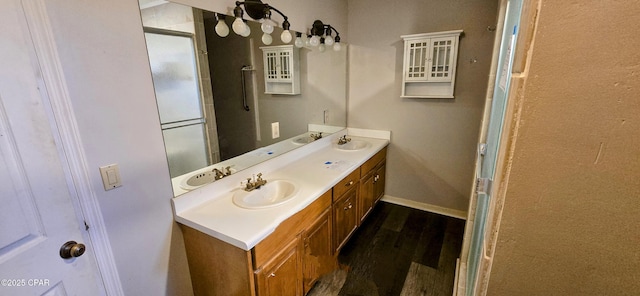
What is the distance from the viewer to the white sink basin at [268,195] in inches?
58.9

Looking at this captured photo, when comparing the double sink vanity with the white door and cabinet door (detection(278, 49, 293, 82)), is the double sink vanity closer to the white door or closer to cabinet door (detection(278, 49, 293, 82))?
the white door

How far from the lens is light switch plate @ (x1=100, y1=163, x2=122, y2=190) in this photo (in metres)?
1.11

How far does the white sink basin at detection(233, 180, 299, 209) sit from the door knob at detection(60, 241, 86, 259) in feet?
2.19

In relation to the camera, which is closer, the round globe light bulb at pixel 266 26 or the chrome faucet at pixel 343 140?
the round globe light bulb at pixel 266 26

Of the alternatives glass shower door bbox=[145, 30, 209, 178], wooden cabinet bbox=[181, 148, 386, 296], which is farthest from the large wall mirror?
wooden cabinet bbox=[181, 148, 386, 296]

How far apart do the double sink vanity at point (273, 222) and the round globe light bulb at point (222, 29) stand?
87cm

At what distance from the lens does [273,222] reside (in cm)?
132

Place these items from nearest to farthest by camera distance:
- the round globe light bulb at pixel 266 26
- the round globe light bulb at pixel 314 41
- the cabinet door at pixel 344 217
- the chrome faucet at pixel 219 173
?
the chrome faucet at pixel 219 173
the round globe light bulb at pixel 266 26
the cabinet door at pixel 344 217
the round globe light bulb at pixel 314 41

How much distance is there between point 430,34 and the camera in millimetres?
2445

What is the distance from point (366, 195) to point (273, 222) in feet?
4.76

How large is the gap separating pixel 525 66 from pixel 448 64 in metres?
2.27

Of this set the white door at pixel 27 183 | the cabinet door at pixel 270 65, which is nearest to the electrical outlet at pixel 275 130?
the cabinet door at pixel 270 65

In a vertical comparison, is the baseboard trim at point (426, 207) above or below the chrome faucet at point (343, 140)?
below

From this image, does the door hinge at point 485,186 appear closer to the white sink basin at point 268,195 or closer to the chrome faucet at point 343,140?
the white sink basin at point 268,195
